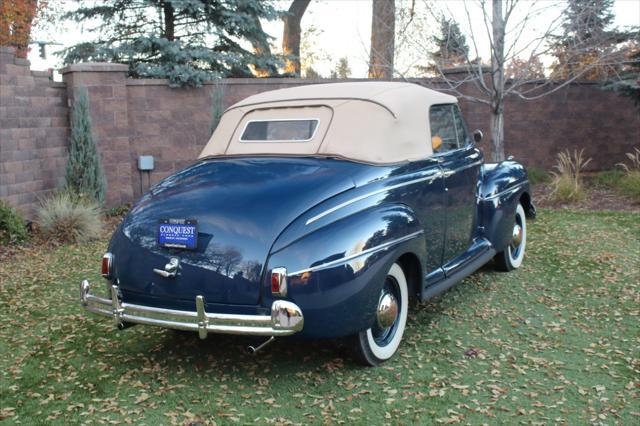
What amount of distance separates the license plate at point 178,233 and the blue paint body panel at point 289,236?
0.04m

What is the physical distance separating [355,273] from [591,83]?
11698mm

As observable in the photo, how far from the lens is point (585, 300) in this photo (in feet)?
17.5

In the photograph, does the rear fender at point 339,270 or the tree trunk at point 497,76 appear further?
the tree trunk at point 497,76

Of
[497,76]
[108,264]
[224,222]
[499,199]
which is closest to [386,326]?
[224,222]

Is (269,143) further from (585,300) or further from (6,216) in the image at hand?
(6,216)

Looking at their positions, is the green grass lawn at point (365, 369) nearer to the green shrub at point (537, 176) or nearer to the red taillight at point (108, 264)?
the red taillight at point (108, 264)

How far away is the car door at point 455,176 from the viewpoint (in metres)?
4.82

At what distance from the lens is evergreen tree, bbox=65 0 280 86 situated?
1216cm

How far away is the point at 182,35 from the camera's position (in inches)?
512

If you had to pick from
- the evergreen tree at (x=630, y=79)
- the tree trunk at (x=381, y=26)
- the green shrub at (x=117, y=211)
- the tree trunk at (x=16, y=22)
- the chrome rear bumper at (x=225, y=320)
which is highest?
the tree trunk at (x=16, y=22)

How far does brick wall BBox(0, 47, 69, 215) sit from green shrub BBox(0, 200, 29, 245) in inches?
22.8

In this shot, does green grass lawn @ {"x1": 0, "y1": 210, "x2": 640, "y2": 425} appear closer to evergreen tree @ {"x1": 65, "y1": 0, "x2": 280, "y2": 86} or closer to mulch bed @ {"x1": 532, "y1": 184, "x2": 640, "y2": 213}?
mulch bed @ {"x1": 532, "y1": 184, "x2": 640, "y2": 213}

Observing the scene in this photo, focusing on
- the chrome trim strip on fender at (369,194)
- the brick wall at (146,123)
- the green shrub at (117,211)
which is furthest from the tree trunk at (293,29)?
the chrome trim strip on fender at (369,194)

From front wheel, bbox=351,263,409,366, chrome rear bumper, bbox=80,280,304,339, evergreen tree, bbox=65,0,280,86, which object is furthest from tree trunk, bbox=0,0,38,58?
front wheel, bbox=351,263,409,366
